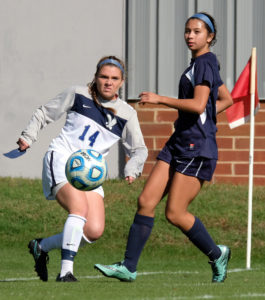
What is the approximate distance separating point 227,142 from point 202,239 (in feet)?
23.5

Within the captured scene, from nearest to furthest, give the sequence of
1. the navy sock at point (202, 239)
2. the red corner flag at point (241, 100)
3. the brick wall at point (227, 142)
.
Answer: the navy sock at point (202, 239)
the red corner flag at point (241, 100)
the brick wall at point (227, 142)

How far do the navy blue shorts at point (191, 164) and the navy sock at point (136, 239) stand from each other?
51 centimetres

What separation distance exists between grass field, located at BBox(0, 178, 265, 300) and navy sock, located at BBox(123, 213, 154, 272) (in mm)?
284

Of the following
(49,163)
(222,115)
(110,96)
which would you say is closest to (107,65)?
(110,96)

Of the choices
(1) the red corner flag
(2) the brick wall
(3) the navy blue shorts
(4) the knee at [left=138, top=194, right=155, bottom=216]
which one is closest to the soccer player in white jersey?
(4) the knee at [left=138, top=194, right=155, bottom=216]

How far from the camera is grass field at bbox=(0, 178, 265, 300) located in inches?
409

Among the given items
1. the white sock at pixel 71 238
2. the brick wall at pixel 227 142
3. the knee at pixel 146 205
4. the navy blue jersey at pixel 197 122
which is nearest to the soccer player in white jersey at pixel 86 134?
the white sock at pixel 71 238

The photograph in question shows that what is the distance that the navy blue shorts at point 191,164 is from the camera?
7.80 metres

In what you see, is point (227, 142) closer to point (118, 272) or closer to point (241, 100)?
point (241, 100)

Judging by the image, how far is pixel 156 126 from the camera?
15305 millimetres

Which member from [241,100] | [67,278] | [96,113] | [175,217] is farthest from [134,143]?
[241,100]

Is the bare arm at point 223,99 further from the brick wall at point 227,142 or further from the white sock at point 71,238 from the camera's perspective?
the brick wall at point 227,142

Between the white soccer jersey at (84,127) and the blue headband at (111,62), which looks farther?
the blue headband at (111,62)

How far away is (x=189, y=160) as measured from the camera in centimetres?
780
